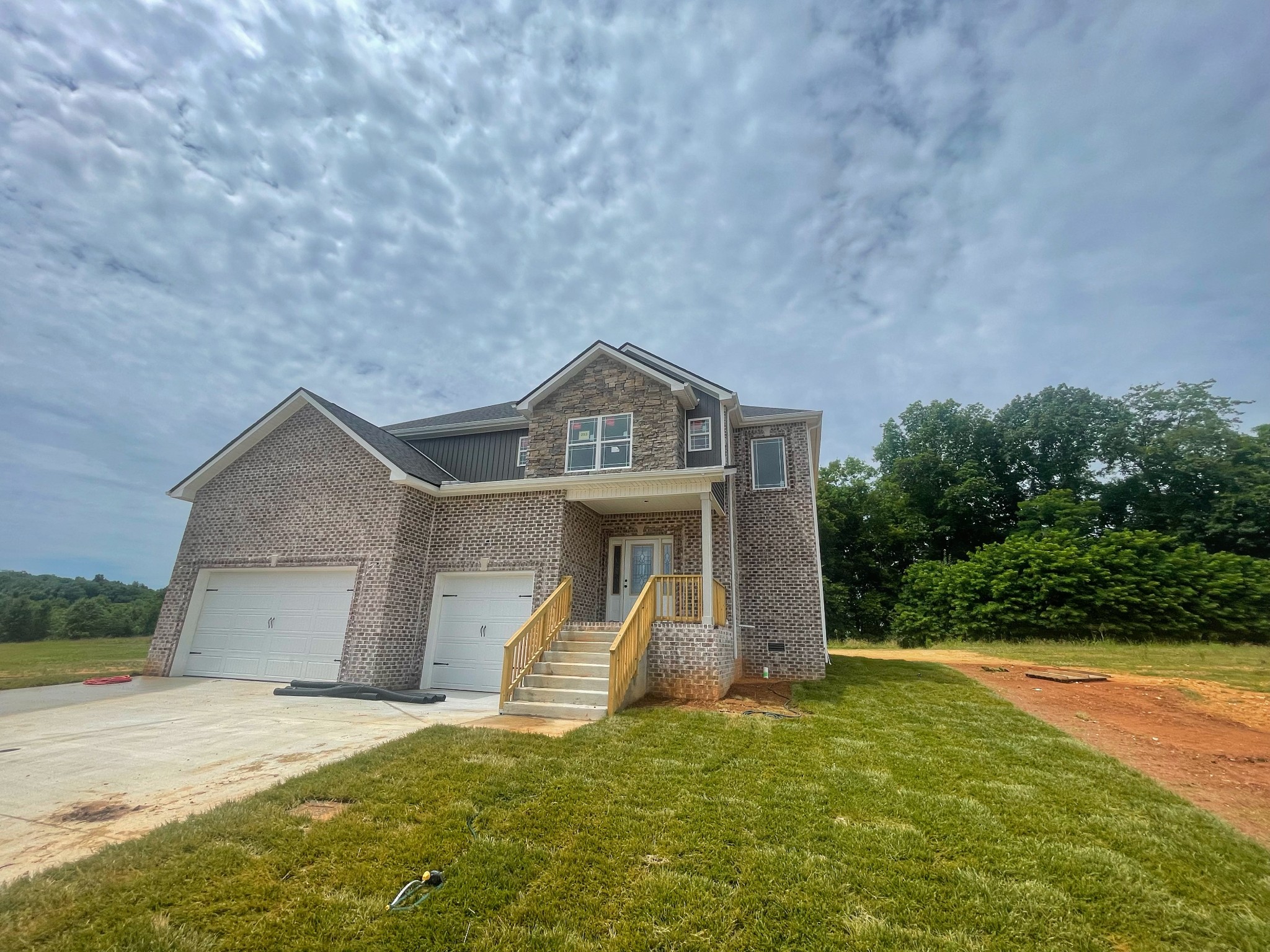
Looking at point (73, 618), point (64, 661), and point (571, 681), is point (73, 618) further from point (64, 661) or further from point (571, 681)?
point (571, 681)

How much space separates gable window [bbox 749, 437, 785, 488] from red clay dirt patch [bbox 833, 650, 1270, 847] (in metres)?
6.11

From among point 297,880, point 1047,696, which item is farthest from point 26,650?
point 1047,696

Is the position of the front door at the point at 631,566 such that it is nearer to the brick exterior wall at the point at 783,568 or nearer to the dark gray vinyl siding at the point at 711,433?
the dark gray vinyl siding at the point at 711,433

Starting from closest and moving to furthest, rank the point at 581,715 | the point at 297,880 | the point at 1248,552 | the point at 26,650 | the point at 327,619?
1. the point at 297,880
2. the point at 581,715
3. the point at 327,619
4. the point at 26,650
5. the point at 1248,552

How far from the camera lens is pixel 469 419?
1556 centimetres

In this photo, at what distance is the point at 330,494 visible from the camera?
38.0 ft

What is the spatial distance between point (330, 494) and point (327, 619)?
2.70 meters

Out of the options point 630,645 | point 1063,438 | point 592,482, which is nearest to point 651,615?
point 630,645

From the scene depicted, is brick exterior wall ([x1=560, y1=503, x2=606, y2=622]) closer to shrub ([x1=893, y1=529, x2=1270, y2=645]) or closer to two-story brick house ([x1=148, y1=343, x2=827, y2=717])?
two-story brick house ([x1=148, y1=343, x2=827, y2=717])

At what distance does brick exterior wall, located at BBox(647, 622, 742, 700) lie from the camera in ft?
29.4

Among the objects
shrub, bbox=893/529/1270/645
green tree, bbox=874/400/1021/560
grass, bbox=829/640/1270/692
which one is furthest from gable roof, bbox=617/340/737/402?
green tree, bbox=874/400/1021/560

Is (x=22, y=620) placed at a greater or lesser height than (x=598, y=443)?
lesser

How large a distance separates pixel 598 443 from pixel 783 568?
5479 mm

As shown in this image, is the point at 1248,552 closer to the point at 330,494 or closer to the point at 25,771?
the point at 330,494
